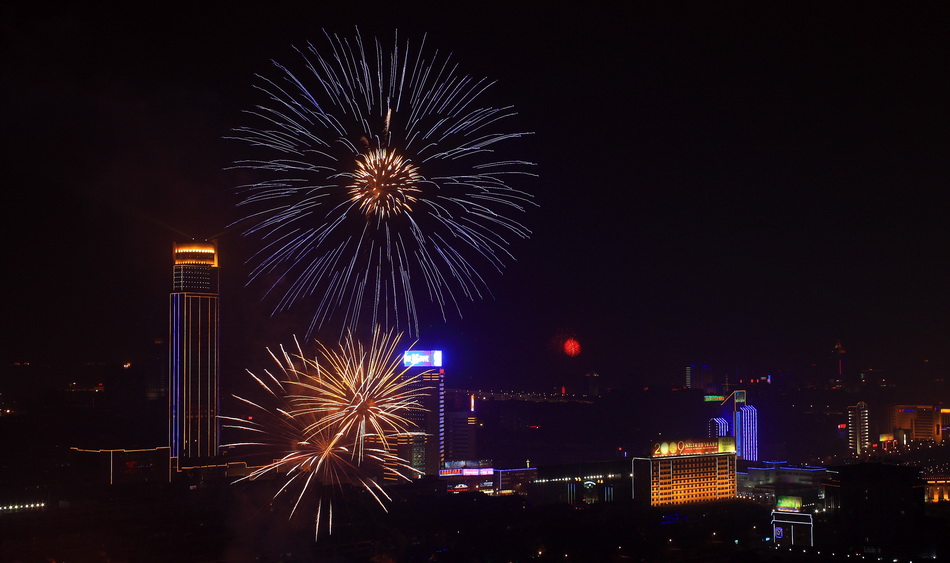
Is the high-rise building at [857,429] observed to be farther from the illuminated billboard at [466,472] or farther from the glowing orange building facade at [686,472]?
the illuminated billboard at [466,472]

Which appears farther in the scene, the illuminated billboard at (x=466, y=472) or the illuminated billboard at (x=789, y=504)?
the illuminated billboard at (x=466, y=472)

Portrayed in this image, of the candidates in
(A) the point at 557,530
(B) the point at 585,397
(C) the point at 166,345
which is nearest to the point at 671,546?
(A) the point at 557,530

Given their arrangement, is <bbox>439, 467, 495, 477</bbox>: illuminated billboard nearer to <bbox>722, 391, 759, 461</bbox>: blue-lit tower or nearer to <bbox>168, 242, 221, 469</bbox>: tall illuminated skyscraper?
<bbox>168, 242, 221, 469</bbox>: tall illuminated skyscraper

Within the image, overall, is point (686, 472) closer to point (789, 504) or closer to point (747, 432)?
point (789, 504)

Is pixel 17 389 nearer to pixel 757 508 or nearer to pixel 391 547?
pixel 391 547

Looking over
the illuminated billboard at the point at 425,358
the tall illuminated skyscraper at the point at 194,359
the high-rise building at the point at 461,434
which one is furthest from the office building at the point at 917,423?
the tall illuminated skyscraper at the point at 194,359

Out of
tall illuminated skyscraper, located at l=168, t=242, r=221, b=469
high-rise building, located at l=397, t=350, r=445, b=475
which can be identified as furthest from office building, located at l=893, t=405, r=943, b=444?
tall illuminated skyscraper, located at l=168, t=242, r=221, b=469
